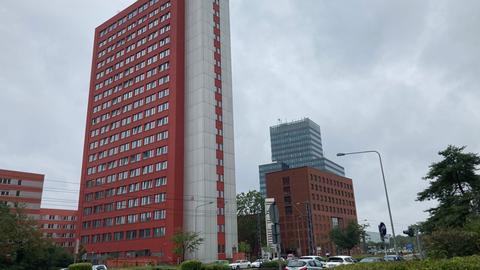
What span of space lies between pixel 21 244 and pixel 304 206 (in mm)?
89604

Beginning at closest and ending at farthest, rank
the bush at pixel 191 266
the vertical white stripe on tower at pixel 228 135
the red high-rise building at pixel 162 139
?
the bush at pixel 191 266 < the red high-rise building at pixel 162 139 < the vertical white stripe on tower at pixel 228 135

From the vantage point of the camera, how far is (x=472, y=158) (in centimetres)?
3922

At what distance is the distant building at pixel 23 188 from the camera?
101000 millimetres

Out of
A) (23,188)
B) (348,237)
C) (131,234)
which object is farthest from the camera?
(23,188)

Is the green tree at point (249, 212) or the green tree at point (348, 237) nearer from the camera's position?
the green tree at point (348, 237)

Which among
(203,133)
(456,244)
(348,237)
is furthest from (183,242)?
(456,244)

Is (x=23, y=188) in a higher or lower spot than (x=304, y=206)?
higher

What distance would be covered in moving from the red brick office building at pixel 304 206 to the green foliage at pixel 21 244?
258 feet

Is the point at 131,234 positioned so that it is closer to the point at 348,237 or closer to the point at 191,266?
the point at 191,266

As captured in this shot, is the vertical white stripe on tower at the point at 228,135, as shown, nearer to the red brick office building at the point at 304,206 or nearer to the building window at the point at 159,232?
the building window at the point at 159,232

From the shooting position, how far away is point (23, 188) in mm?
104188

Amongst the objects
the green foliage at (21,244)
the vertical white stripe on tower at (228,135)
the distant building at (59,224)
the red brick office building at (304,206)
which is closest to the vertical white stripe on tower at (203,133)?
the vertical white stripe on tower at (228,135)

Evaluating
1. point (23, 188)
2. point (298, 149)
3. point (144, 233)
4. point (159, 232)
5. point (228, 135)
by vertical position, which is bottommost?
point (159, 232)

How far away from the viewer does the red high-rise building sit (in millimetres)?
72375
